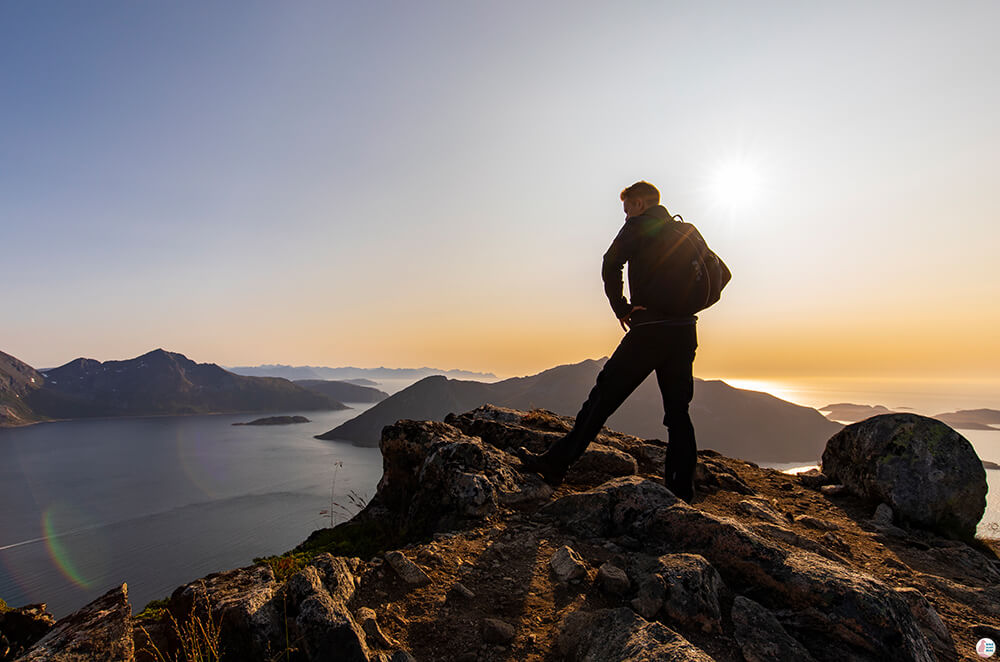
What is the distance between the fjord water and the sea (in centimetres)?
28

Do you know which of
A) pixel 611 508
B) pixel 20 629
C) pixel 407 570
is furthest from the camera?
pixel 611 508

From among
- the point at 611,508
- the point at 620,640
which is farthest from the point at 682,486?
the point at 620,640

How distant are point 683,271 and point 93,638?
19.7 feet

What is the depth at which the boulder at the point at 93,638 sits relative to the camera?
2.45m

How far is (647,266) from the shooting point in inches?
204

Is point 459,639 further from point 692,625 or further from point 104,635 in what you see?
point 104,635

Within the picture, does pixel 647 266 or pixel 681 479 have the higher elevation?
pixel 647 266

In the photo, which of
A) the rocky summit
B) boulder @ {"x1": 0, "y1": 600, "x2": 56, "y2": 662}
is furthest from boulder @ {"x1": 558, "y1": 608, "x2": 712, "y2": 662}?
boulder @ {"x1": 0, "y1": 600, "x2": 56, "y2": 662}

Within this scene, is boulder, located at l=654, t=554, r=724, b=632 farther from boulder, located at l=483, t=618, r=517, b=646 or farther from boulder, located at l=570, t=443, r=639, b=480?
boulder, located at l=570, t=443, r=639, b=480

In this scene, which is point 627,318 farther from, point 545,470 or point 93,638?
point 93,638

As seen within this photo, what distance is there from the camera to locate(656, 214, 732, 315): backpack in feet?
16.8

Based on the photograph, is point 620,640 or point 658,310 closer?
point 620,640

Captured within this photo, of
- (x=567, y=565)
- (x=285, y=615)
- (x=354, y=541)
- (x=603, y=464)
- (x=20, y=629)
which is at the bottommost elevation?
(x=354, y=541)

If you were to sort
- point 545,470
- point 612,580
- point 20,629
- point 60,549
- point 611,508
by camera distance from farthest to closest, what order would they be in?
point 60,549, point 545,470, point 611,508, point 612,580, point 20,629
